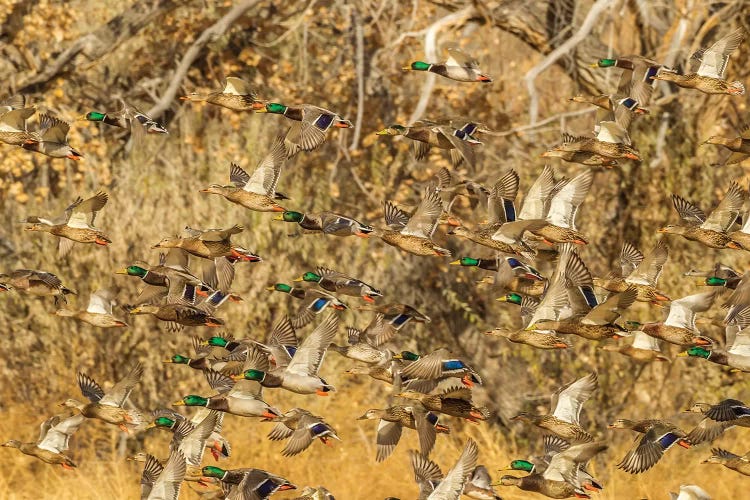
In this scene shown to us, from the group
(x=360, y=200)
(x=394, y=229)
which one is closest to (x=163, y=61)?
(x=360, y=200)

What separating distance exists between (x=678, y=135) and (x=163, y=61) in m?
4.87

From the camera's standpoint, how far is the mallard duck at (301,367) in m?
7.70

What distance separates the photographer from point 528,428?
13406mm

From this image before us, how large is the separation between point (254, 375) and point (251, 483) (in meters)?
0.61

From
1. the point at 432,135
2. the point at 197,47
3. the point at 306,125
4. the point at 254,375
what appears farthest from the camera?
the point at 197,47

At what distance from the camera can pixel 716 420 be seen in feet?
25.4

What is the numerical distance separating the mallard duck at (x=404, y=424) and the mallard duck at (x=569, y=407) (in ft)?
1.83

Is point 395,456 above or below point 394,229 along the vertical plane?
below

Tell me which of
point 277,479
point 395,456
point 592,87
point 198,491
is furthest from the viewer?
point 592,87

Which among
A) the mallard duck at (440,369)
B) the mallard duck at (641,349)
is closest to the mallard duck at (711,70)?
the mallard duck at (641,349)

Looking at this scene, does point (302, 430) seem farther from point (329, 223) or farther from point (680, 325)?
point (680, 325)

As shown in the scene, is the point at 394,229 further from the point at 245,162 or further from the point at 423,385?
the point at 245,162

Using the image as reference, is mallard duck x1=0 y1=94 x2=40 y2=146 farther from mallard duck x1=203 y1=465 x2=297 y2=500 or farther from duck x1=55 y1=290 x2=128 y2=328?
mallard duck x1=203 y1=465 x2=297 y2=500

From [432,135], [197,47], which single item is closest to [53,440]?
[432,135]
